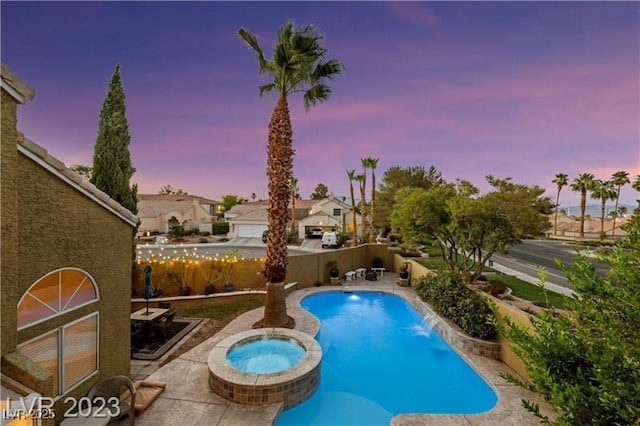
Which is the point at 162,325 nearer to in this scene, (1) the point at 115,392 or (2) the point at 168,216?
(1) the point at 115,392

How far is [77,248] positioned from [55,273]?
0.59m

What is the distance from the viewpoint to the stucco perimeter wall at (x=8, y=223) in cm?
424

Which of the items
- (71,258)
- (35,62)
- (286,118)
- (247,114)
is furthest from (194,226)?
(71,258)

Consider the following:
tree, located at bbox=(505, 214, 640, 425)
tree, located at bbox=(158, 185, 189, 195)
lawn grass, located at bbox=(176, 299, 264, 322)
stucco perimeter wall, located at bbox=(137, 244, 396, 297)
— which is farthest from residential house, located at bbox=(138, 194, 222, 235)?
tree, located at bbox=(505, 214, 640, 425)

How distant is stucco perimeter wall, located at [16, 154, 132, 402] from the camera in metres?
5.00

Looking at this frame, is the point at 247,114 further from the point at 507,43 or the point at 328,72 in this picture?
the point at 507,43

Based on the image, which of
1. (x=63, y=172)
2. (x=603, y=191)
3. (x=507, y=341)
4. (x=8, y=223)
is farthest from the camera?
(x=603, y=191)

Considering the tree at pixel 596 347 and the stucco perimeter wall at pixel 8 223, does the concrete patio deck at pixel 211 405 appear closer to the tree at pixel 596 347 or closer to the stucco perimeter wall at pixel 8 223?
the stucco perimeter wall at pixel 8 223

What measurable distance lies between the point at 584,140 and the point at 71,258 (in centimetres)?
3155

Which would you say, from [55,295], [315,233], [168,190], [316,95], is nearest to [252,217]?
[315,233]

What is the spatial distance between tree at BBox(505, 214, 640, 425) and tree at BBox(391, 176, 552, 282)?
1168cm

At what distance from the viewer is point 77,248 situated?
6012mm

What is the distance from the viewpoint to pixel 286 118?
11516 mm

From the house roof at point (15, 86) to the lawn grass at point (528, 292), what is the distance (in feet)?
55.9
